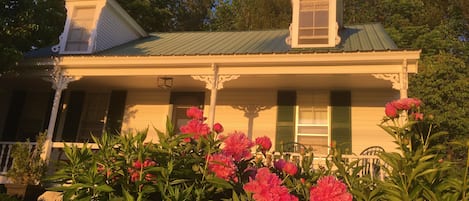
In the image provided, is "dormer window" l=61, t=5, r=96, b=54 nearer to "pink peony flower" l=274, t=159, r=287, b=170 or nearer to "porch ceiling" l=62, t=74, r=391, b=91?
"porch ceiling" l=62, t=74, r=391, b=91

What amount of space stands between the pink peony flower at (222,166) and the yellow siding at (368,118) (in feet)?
22.7

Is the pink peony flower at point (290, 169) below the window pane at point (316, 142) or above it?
below

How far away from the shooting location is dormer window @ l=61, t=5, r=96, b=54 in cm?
996

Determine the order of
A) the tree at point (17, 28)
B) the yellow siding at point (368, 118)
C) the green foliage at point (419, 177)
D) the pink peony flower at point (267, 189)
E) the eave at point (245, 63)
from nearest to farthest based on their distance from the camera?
the pink peony flower at point (267, 189) < the green foliage at point (419, 177) < the eave at point (245, 63) < the tree at point (17, 28) < the yellow siding at point (368, 118)

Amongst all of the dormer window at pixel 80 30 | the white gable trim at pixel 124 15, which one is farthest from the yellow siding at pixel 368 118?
the white gable trim at pixel 124 15

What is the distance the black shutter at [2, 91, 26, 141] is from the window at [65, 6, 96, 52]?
89.6 inches

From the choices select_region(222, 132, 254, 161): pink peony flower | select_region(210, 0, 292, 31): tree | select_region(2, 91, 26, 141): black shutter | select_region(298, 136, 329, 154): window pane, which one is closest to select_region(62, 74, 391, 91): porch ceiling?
select_region(298, 136, 329, 154): window pane

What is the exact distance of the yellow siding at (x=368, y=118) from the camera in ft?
27.8

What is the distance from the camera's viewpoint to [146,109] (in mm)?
10078

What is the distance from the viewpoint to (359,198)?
206 cm

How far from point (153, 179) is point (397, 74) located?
20.9 feet

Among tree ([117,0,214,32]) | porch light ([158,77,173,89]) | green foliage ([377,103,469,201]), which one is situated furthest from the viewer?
tree ([117,0,214,32])

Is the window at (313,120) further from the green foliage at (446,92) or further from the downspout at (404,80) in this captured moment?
the green foliage at (446,92)

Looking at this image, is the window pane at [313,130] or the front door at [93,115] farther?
the front door at [93,115]
